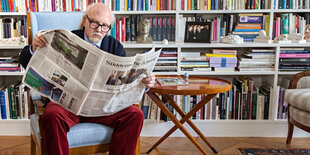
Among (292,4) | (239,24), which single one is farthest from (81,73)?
(292,4)

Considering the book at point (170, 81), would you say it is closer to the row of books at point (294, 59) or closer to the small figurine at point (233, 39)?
the small figurine at point (233, 39)

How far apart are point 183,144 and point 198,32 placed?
2.87ft

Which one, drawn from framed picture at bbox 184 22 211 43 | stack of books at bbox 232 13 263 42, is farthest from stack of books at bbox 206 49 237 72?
stack of books at bbox 232 13 263 42

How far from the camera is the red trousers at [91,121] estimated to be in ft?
4.69

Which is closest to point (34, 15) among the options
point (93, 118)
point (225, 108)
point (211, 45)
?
point (93, 118)

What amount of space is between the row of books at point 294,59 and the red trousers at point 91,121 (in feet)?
4.70

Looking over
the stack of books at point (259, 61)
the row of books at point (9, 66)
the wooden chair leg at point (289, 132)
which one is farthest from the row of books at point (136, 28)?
the wooden chair leg at point (289, 132)

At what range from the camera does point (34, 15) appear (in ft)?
6.49

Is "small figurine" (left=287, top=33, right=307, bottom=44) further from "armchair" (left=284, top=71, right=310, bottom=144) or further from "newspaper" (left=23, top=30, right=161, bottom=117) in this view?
"newspaper" (left=23, top=30, right=161, bottom=117)

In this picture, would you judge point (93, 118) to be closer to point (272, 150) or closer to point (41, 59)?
point (41, 59)

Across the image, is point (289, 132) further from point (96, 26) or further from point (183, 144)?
point (96, 26)

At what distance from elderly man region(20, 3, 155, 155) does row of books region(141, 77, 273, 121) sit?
0.88m

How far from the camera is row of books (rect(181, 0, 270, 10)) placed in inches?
102

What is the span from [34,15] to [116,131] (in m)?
0.94
